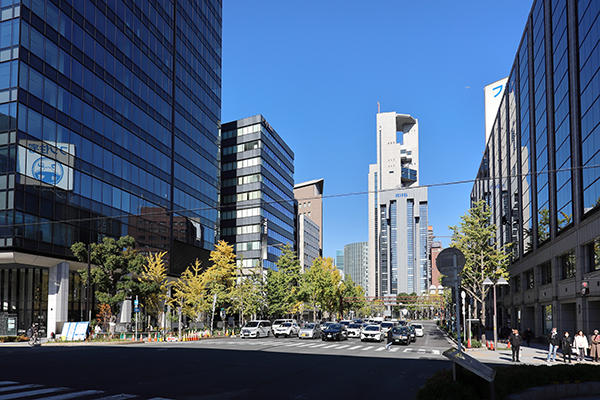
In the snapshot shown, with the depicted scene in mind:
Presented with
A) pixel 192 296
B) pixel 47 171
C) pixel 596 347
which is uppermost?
pixel 47 171

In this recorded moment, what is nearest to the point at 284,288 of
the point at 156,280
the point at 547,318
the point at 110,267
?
the point at 156,280

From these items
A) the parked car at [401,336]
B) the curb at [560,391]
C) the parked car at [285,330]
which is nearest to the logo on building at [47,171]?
the parked car at [285,330]

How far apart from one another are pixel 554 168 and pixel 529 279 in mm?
15634

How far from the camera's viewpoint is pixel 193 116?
71.6 meters

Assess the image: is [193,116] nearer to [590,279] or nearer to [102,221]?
[102,221]

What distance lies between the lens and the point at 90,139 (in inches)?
1934

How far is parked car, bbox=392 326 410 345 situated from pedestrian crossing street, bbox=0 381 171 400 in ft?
104

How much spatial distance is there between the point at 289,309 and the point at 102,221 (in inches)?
1369

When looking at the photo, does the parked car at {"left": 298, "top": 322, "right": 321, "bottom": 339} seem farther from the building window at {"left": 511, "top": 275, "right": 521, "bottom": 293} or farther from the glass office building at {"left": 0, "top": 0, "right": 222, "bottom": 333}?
the building window at {"left": 511, "top": 275, "right": 521, "bottom": 293}

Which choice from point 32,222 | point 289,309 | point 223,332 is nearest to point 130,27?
point 32,222

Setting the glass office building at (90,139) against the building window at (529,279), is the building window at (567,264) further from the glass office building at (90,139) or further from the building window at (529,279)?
the glass office building at (90,139)

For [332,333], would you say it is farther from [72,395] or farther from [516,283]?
[72,395]

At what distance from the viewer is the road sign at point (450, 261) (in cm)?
1318

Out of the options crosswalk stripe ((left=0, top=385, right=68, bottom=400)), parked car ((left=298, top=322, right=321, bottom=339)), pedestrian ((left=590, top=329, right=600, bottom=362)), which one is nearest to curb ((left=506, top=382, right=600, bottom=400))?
crosswalk stripe ((left=0, top=385, right=68, bottom=400))
